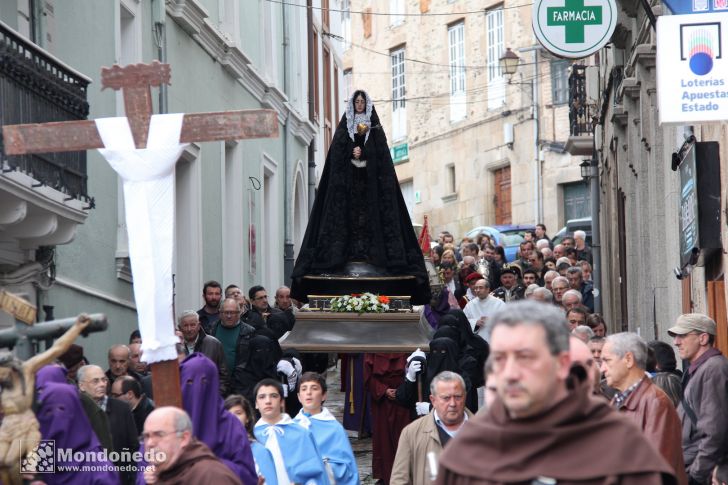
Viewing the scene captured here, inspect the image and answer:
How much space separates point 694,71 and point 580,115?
21.5 meters

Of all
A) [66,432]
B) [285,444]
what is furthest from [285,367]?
[66,432]

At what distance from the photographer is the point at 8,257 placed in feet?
45.7

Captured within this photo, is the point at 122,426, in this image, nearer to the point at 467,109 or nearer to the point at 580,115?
the point at 580,115

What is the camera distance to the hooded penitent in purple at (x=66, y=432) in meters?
7.26

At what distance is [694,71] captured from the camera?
1041 cm

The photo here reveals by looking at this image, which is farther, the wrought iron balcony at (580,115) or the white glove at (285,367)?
the wrought iron balcony at (580,115)

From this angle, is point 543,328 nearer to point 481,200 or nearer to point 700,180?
point 700,180

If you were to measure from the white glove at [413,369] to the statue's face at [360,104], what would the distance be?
3677mm

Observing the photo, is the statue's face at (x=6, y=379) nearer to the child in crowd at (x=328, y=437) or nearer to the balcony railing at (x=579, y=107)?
the child in crowd at (x=328, y=437)

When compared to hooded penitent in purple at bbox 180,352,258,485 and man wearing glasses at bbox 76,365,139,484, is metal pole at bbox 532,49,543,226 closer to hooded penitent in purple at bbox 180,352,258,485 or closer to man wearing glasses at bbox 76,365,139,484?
man wearing glasses at bbox 76,365,139,484

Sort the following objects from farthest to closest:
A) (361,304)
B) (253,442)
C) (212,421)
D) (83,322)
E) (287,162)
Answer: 1. (287,162)
2. (361,304)
3. (253,442)
4. (212,421)
5. (83,322)

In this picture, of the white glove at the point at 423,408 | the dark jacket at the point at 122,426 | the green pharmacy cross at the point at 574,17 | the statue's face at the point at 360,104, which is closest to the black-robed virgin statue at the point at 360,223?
the statue's face at the point at 360,104

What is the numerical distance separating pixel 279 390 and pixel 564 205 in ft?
108

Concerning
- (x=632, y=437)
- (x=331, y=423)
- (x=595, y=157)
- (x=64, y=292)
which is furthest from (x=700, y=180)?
(x=595, y=157)
